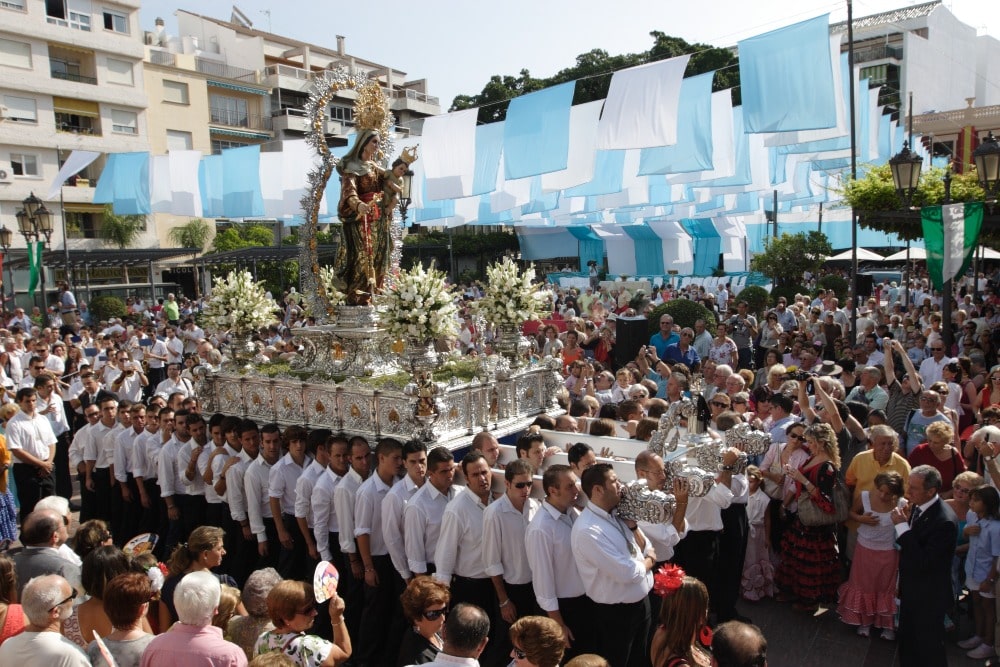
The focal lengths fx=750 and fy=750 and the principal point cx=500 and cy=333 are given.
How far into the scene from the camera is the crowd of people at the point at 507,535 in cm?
366

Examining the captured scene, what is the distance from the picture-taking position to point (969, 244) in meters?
9.44

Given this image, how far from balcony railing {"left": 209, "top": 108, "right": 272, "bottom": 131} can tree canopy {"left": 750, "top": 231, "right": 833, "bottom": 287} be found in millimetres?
32470

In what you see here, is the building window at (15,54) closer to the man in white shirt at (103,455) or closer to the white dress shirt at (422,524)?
the man in white shirt at (103,455)

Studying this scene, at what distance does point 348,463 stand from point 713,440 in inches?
116

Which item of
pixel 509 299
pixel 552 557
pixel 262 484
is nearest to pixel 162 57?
pixel 509 299

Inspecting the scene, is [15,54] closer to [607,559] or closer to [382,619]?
[382,619]

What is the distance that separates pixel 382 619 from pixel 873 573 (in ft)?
12.2

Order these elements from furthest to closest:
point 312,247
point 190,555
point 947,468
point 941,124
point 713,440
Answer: point 941,124 → point 312,247 → point 947,468 → point 713,440 → point 190,555

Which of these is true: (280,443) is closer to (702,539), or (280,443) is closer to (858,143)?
(702,539)

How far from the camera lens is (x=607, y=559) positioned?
4.23m

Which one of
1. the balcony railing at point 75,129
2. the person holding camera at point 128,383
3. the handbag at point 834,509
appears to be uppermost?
the balcony railing at point 75,129

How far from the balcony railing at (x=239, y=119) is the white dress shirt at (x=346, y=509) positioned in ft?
139

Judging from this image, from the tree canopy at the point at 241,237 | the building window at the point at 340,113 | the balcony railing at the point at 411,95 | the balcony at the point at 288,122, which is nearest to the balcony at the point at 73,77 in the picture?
the tree canopy at the point at 241,237

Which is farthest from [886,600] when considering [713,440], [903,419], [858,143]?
[858,143]
